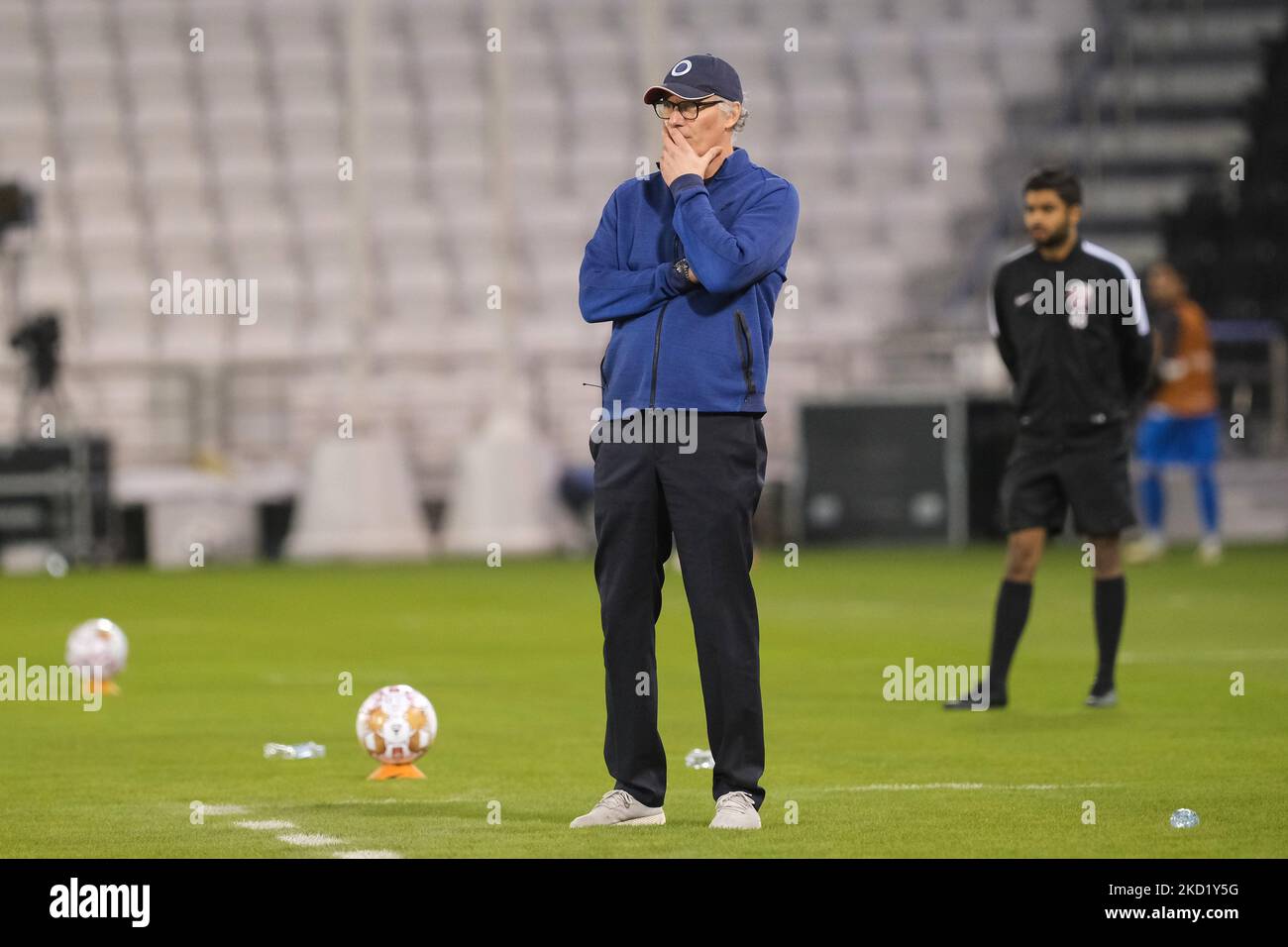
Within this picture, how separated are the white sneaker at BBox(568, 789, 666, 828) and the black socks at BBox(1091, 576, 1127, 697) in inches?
153

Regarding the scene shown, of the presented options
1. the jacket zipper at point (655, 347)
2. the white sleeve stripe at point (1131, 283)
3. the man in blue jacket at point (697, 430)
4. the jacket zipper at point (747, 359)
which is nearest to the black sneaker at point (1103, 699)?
the white sleeve stripe at point (1131, 283)

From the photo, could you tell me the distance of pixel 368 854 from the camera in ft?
21.7

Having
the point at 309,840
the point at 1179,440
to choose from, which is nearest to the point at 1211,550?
the point at 1179,440

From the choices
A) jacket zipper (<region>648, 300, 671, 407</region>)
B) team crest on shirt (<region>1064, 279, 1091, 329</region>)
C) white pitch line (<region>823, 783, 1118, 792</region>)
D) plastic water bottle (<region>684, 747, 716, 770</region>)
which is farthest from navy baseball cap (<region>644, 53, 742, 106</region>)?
team crest on shirt (<region>1064, 279, 1091, 329</region>)

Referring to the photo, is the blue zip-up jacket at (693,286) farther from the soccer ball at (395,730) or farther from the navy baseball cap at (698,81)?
the soccer ball at (395,730)

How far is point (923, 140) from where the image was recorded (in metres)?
34.2

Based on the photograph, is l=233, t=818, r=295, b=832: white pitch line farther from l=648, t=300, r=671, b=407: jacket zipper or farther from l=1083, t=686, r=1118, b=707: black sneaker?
l=1083, t=686, r=1118, b=707: black sneaker

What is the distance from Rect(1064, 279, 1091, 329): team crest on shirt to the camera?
35.0ft

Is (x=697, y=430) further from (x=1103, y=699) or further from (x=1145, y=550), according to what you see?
(x=1145, y=550)

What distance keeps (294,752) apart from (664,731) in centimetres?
158

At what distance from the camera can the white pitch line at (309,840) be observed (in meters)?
6.89

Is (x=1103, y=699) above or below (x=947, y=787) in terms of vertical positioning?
below

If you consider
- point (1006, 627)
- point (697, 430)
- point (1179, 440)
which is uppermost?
point (697, 430)
